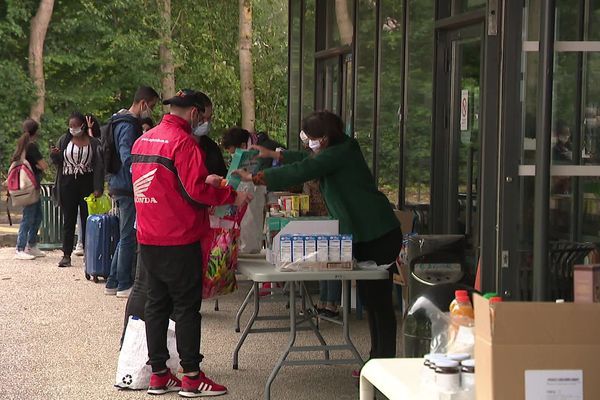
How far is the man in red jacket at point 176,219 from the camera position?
6.69 metres

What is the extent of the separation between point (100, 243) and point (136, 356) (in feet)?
17.3

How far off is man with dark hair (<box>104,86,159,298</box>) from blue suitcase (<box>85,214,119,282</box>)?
733 millimetres

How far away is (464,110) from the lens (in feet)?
30.5

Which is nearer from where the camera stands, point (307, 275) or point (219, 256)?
point (307, 275)

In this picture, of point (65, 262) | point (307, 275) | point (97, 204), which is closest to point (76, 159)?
point (97, 204)

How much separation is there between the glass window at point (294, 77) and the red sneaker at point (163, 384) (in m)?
7.99

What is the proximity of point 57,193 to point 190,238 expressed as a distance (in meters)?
7.32

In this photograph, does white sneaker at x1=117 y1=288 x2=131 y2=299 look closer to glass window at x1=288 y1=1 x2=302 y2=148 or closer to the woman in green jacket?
glass window at x1=288 y1=1 x2=302 y2=148

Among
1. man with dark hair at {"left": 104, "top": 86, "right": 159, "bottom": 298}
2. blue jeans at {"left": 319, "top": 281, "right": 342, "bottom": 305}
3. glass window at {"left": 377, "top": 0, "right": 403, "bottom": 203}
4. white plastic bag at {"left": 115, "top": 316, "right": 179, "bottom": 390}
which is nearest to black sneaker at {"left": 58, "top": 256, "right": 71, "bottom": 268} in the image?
man with dark hair at {"left": 104, "top": 86, "right": 159, "bottom": 298}

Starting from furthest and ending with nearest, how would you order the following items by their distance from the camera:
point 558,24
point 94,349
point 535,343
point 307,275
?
point 94,349
point 307,275
point 558,24
point 535,343

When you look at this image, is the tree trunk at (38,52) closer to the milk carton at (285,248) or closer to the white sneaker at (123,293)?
the white sneaker at (123,293)

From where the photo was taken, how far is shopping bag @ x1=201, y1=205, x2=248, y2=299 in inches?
275

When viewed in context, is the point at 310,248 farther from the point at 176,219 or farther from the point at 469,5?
the point at 469,5

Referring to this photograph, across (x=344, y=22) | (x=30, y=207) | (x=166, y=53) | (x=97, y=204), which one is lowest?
(x=30, y=207)
